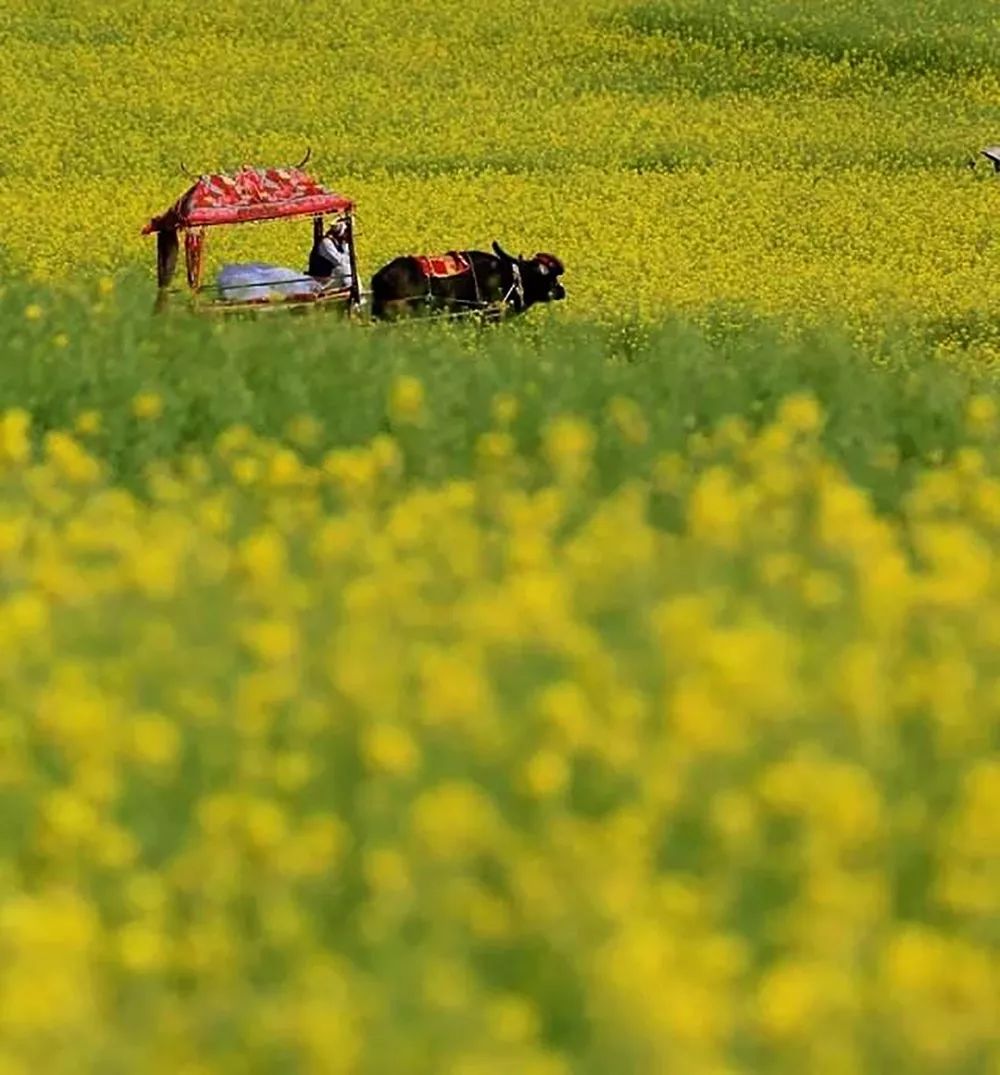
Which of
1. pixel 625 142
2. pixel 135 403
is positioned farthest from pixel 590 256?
pixel 135 403

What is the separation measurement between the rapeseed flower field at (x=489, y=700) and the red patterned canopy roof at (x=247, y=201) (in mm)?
4460

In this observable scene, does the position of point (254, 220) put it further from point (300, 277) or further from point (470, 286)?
point (470, 286)

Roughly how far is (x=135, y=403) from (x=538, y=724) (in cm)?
444

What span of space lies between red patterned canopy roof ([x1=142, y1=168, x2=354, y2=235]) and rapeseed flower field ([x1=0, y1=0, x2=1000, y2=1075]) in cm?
446

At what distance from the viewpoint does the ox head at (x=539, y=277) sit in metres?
18.1

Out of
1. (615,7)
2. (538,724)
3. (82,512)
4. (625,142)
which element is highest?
(615,7)

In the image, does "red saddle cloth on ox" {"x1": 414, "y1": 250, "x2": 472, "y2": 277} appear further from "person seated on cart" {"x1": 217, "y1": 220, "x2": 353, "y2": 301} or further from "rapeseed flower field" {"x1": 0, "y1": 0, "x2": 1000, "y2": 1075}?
"rapeseed flower field" {"x1": 0, "y1": 0, "x2": 1000, "y2": 1075}

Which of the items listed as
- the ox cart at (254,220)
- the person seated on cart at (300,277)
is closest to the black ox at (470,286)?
the ox cart at (254,220)

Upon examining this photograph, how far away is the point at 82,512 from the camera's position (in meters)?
7.21

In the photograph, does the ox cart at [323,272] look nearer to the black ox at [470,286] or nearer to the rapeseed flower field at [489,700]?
the black ox at [470,286]

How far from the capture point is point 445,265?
17.8 meters

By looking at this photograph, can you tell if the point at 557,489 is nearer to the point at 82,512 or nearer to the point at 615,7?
the point at 82,512

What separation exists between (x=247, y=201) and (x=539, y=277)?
Answer: 215cm

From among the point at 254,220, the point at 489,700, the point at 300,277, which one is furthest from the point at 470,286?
the point at 489,700
